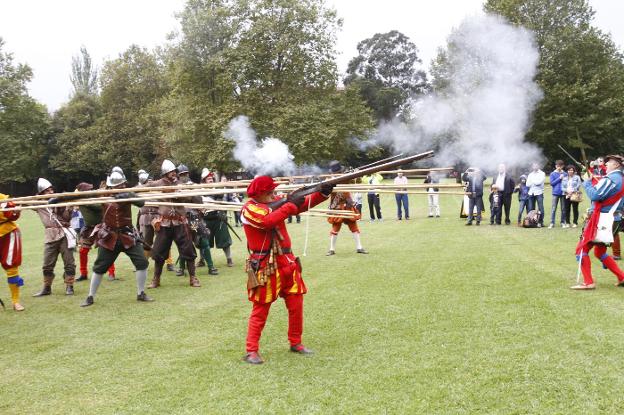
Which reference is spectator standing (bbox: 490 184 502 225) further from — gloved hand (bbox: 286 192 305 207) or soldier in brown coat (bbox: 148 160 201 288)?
gloved hand (bbox: 286 192 305 207)

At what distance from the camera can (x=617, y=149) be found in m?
34.4

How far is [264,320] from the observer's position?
6102 mm

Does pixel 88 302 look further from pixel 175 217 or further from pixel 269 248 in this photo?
pixel 269 248

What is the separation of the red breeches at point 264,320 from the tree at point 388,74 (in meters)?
29.5

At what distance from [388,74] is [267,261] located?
110ft

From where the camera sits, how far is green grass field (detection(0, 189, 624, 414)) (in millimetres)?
4887

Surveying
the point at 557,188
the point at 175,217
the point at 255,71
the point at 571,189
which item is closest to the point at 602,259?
the point at 175,217

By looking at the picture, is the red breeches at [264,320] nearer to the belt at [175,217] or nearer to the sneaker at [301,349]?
the sneaker at [301,349]

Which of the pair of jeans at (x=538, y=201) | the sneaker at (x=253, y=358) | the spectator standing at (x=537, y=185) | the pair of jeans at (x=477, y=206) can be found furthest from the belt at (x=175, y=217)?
the pair of jeans at (x=538, y=201)

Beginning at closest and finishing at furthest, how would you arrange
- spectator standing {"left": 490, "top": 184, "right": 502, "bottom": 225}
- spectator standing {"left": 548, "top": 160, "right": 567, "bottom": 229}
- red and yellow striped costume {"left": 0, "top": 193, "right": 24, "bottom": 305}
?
red and yellow striped costume {"left": 0, "top": 193, "right": 24, "bottom": 305}, spectator standing {"left": 548, "top": 160, "right": 567, "bottom": 229}, spectator standing {"left": 490, "top": 184, "right": 502, "bottom": 225}

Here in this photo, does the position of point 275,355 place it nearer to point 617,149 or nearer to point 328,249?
point 328,249

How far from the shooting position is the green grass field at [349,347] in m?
4.89

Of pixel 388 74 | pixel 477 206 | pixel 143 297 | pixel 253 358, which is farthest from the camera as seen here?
pixel 388 74

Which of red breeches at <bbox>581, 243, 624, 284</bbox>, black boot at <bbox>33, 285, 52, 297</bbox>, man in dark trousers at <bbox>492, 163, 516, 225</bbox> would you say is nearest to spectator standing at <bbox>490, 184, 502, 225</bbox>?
man in dark trousers at <bbox>492, 163, 516, 225</bbox>
